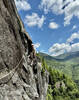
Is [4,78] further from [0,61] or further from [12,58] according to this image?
[12,58]

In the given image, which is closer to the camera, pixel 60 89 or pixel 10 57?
pixel 10 57

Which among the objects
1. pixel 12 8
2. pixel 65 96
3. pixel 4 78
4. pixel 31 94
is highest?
pixel 12 8

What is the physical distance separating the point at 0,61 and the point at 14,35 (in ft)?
15.4

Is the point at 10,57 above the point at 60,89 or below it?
above

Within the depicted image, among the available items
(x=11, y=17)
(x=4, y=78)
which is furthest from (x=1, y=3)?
(x=4, y=78)

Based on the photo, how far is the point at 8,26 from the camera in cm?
1321

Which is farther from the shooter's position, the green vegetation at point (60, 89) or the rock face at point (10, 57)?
the green vegetation at point (60, 89)

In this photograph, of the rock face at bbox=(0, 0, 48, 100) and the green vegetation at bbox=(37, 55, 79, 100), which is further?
the green vegetation at bbox=(37, 55, 79, 100)

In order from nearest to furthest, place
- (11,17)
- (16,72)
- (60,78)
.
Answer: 1. (11,17)
2. (16,72)
3. (60,78)

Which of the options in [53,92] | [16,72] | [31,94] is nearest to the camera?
[16,72]

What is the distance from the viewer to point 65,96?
7238cm

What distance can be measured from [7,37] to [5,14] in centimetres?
304

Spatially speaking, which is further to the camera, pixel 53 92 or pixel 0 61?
pixel 53 92

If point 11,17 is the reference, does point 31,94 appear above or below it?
below
